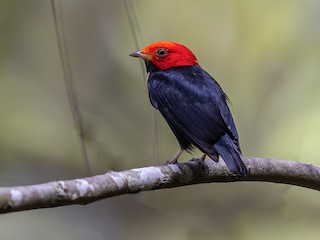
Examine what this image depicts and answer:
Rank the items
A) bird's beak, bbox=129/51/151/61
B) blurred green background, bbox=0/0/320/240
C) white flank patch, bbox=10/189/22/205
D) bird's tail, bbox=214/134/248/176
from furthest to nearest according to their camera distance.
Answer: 1. blurred green background, bbox=0/0/320/240
2. bird's beak, bbox=129/51/151/61
3. bird's tail, bbox=214/134/248/176
4. white flank patch, bbox=10/189/22/205

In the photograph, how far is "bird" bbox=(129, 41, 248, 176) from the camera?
3.71m

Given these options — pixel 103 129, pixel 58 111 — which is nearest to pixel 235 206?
pixel 103 129

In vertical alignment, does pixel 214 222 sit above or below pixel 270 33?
below

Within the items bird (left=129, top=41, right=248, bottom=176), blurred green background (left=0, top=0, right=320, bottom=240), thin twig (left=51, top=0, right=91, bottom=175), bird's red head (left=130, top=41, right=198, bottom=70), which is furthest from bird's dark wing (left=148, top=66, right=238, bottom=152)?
blurred green background (left=0, top=0, right=320, bottom=240)

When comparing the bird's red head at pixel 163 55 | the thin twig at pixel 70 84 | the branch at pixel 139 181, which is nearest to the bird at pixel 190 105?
the bird's red head at pixel 163 55

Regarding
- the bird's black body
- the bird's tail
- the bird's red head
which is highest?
the bird's red head

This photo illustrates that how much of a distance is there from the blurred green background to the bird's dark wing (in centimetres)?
131

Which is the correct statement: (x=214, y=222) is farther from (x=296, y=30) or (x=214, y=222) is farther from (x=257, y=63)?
(x=296, y=30)

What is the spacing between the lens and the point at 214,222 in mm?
5883

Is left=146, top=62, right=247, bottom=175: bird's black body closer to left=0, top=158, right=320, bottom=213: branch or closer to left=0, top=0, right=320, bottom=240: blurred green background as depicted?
left=0, top=158, right=320, bottom=213: branch

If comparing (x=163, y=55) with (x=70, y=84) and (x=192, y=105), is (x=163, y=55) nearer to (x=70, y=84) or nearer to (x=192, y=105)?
(x=192, y=105)

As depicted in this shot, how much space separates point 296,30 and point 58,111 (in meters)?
2.94

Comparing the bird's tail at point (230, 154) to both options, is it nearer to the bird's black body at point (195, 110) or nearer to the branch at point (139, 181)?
the bird's black body at point (195, 110)

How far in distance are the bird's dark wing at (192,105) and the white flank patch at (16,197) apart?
161cm
